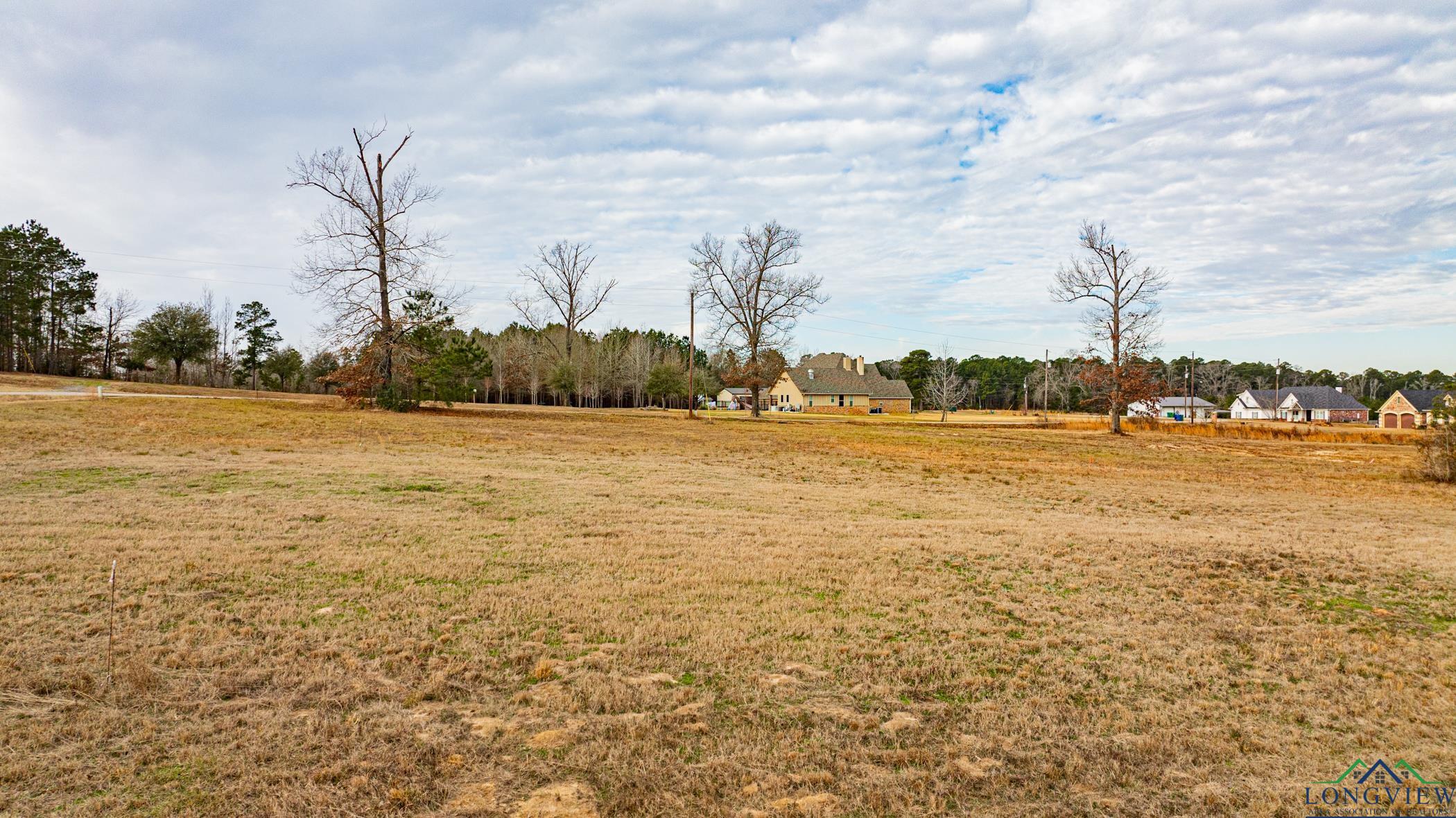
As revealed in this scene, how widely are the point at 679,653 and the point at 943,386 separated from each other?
241ft

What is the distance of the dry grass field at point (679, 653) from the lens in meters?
3.78

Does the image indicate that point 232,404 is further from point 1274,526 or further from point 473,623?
point 1274,526

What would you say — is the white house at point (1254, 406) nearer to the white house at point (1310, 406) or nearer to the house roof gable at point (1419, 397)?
the white house at point (1310, 406)

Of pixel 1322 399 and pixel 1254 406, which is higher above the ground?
pixel 1322 399

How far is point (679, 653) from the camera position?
18.4 ft

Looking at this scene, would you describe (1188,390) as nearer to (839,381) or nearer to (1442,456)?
(839,381)

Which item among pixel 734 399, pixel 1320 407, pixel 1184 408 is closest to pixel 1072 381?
pixel 1184 408

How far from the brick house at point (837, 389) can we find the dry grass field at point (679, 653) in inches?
2822

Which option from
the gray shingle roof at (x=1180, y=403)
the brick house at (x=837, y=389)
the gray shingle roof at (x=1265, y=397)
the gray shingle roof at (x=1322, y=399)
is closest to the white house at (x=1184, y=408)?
the gray shingle roof at (x=1180, y=403)

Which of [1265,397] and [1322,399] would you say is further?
[1265,397]

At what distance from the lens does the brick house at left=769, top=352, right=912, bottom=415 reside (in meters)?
85.1

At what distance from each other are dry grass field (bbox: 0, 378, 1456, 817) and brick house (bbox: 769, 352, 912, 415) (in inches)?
2822

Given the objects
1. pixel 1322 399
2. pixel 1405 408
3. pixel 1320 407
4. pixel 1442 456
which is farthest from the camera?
pixel 1322 399

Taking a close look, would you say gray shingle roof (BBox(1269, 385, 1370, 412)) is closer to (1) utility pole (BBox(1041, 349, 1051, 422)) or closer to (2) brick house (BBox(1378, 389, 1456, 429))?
(2) brick house (BBox(1378, 389, 1456, 429))
